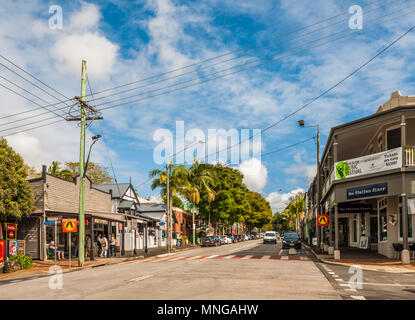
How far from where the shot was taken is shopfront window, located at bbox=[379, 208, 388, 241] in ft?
87.8

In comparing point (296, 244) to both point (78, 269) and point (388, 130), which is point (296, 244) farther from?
point (78, 269)

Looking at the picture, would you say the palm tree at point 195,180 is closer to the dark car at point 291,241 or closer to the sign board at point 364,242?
the dark car at point 291,241

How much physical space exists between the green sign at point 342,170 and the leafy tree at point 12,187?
1806cm

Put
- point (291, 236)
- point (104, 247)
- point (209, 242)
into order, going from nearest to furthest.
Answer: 1. point (104, 247)
2. point (291, 236)
3. point (209, 242)

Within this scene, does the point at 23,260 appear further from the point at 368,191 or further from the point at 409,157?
the point at 409,157

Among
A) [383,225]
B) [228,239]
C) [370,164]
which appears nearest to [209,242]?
[228,239]

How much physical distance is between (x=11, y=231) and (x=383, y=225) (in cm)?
2212

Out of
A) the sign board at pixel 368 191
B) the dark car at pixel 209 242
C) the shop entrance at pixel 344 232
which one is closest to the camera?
the sign board at pixel 368 191

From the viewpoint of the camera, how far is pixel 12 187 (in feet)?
80.4

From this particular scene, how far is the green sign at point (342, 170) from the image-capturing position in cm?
2527

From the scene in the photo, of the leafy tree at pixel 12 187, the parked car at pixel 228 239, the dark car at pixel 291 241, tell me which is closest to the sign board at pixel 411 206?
the dark car at pixel 291 241

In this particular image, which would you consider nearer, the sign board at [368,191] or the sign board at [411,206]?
the sign board at [411,206]
